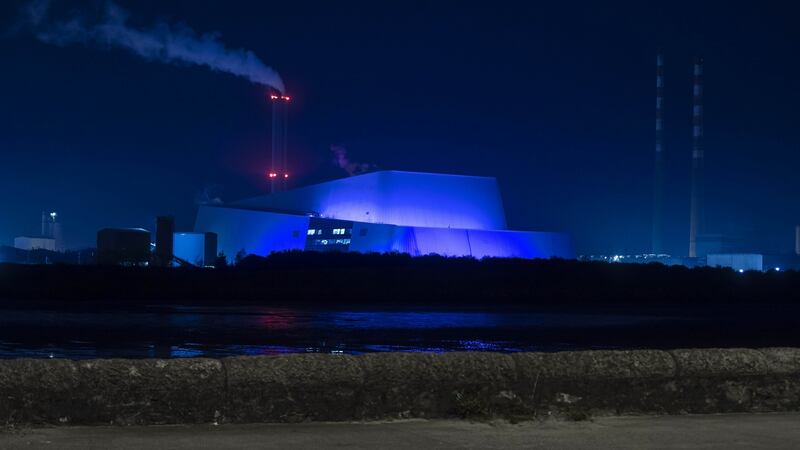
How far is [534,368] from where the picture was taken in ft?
21.3

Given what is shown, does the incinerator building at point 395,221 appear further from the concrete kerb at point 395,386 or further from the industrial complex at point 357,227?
the concrete kerb at point 395,386

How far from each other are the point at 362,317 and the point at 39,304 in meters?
11.8

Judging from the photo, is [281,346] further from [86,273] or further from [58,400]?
[86,273]

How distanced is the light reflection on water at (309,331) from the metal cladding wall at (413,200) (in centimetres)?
4597

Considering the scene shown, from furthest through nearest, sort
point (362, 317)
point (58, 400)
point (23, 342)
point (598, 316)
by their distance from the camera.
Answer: point (598, 316), point (362, 317), point (23, 342), point (58, 400)

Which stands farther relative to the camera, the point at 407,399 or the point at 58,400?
the point at 407,399

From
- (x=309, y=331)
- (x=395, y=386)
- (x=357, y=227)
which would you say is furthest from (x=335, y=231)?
(x=395, y=386)

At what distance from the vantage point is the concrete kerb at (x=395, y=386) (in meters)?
5.88

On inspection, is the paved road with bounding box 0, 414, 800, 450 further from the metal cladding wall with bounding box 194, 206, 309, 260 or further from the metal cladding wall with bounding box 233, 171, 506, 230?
the metal cladding wall with bounding box 194, 206, 309, 260

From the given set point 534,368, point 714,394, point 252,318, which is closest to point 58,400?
point 534,368

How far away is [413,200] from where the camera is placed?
256ft

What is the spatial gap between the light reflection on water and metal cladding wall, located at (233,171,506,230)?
45967mm

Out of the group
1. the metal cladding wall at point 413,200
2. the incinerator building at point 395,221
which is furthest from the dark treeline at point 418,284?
the metal cladding wall at point 413,200

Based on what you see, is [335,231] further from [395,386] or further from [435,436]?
[435,436]
